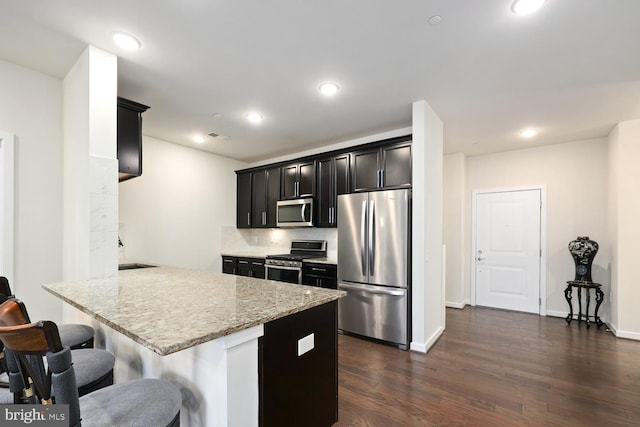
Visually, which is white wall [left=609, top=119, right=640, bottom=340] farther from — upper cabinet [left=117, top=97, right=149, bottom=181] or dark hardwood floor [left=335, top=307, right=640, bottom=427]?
upper cabinet [left=117, top=97, right=149, bottom=181]

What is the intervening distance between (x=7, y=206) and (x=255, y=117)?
93.6 inches

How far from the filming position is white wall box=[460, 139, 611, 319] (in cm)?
425

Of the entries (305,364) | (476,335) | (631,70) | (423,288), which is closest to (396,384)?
(423,288)

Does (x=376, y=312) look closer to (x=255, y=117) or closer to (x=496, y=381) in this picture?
(x=496, y=381)

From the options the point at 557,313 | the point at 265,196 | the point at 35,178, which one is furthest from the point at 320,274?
the point at 557,313

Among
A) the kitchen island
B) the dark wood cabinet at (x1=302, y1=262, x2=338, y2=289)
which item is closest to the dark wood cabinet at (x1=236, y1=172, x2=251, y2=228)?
the dark wood cabinet at (x1=302, y1=262, x2=338, y2=289)

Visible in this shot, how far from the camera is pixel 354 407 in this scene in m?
2.19

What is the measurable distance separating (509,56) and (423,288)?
2192 millimetres

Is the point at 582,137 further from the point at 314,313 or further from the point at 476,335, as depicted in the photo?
the point at 314,313

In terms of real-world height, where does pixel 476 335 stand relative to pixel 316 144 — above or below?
below

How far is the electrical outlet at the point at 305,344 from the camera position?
1559 millimetres

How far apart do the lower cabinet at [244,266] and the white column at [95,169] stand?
8.85ft

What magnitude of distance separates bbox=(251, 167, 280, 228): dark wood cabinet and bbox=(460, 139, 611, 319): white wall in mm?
3857

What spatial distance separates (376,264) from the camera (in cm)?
350
